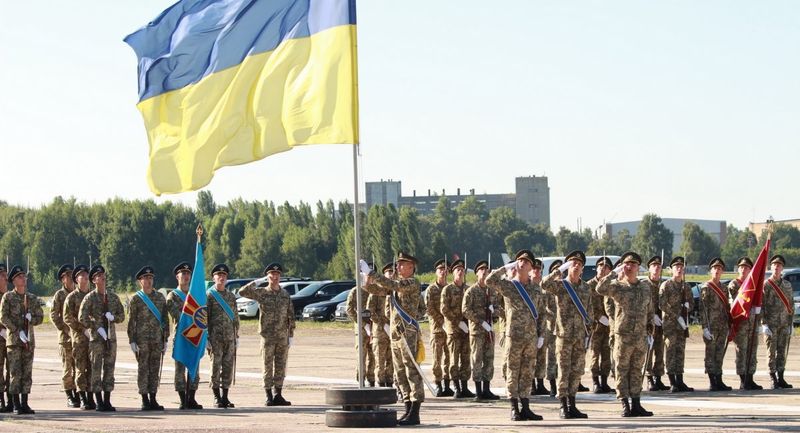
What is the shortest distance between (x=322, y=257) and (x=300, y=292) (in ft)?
225

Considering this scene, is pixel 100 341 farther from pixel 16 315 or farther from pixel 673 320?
pixel 673 320

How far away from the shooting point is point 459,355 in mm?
18625

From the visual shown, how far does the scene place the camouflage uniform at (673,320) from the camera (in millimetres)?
18938

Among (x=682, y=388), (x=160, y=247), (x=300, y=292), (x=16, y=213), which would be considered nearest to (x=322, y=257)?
(x=160, y=247)

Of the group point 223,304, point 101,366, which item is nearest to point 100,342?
point 101,366

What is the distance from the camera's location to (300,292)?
45219 mm

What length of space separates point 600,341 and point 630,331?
3.66 meters

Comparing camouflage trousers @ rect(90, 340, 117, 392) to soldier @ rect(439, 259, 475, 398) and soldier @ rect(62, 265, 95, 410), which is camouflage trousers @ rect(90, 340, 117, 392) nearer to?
soldier @ rect(62, 265, 95, 410)

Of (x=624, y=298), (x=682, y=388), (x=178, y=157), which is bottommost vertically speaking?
(x=682, y=388)

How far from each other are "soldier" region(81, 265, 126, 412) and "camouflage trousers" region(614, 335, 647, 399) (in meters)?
6.30

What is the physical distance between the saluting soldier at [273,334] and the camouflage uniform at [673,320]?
5200mm

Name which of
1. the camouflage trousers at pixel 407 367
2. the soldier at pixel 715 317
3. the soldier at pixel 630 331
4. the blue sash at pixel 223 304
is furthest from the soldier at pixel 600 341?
the blue sash at pixel 223 304

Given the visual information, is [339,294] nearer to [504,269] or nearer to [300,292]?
[300,292]

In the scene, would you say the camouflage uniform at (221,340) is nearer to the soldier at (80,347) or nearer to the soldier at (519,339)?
the soldier at (80,347)
